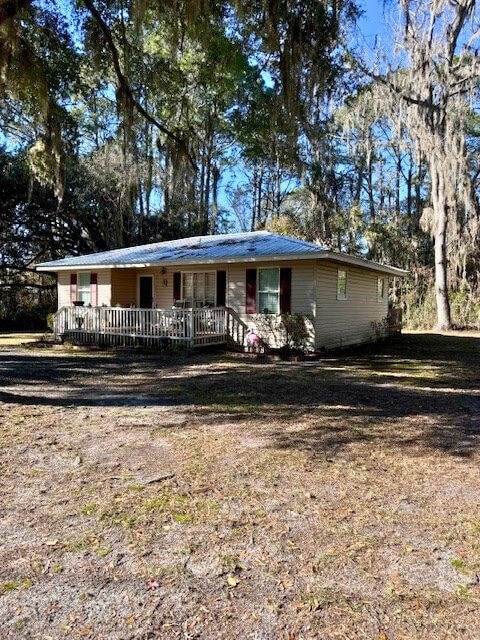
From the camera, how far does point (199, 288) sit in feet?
49.2

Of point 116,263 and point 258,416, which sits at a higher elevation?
point 116,263

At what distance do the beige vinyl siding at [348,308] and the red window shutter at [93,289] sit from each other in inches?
315

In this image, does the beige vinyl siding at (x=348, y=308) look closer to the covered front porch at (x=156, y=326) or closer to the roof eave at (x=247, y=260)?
the roof eave at (x=247, y=260)

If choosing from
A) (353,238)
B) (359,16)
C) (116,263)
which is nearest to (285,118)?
(359,16)

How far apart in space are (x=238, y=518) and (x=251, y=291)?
10.5 meters

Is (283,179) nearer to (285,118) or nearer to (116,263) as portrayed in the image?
(116,263)

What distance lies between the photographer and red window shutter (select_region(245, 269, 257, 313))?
13.5m

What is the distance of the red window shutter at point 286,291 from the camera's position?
1295 cm

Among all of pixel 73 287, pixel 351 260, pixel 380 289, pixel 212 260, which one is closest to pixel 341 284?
pixel 351 260

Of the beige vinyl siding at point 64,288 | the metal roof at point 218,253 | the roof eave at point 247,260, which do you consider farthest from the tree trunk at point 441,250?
the beige vinyl siding at point 64,288

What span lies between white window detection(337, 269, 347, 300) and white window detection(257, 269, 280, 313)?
80.8 inches

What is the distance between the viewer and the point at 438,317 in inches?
862

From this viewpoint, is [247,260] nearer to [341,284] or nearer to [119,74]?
[341,284]

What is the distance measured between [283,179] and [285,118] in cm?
2757
